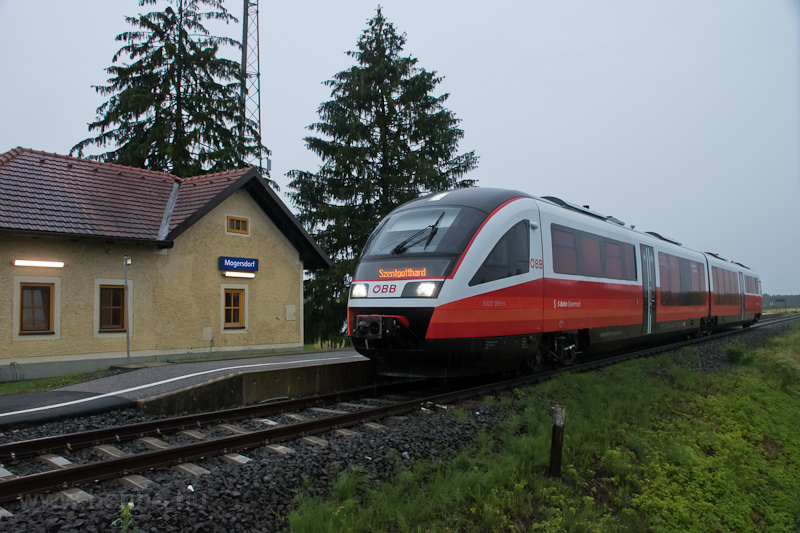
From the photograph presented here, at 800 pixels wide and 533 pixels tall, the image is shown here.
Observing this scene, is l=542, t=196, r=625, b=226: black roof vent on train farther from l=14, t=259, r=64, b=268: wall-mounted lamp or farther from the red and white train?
l=14, t=259, r=64, b=268: wall-mounted lamp

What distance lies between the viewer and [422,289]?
8.31m

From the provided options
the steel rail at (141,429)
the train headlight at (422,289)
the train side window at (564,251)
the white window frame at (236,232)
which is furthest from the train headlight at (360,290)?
the white window frame at (236,232)

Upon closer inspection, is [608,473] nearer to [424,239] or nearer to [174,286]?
[424,239]

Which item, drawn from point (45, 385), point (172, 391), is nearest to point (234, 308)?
point (45, 385)

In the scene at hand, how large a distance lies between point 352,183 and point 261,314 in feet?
37.7

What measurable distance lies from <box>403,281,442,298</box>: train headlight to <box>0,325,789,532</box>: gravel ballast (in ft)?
5.29

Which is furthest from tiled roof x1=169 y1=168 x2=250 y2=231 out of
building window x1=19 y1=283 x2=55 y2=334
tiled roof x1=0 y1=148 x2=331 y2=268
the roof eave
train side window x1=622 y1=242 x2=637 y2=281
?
train side window x1=622 y1=242 x2=637 y2=281

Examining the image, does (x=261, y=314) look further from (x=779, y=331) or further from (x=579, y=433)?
(x=779, y=331)

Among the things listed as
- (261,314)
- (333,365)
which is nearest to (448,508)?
(333,365)

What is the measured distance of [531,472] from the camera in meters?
6.40

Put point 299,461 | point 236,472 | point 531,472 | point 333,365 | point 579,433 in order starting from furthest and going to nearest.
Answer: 1. point 333,365
2. point 579,433
3. point 531,472
4. point 299,461
5. point 236,472

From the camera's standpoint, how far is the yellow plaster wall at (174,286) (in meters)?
13.7

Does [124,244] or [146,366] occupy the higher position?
[124,244]

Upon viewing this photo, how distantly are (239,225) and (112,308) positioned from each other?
4.39m
